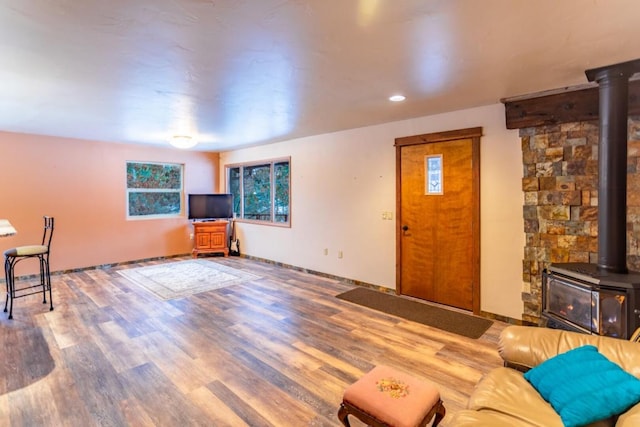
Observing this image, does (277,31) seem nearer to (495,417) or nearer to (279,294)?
(495,417)

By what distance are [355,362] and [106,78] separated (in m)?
3.17

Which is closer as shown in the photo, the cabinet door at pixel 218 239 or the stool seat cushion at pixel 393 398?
the stool seat cushion at pixel 393 398

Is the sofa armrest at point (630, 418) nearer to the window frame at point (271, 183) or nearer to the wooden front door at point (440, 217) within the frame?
the wooden front door at point (440, 217)

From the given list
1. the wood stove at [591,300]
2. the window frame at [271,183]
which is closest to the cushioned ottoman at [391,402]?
the wood stove at [591,300]

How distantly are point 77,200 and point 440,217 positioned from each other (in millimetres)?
6002

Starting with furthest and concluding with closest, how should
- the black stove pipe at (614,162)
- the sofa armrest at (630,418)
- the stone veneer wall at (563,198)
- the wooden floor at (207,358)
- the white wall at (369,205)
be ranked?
the white wall at (369,205) < the stone veneer wall at (563,198) < the black stove pipe at (614,162) < the wooden floor at (207,358) < the sofa armrest at (630,418)

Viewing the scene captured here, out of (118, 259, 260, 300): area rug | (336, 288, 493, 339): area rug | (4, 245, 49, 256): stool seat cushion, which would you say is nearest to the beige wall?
(118, 259, 260, 300): area rug

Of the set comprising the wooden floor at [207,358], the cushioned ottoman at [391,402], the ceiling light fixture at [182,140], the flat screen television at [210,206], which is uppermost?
the ceiling light fixture at [182,140]

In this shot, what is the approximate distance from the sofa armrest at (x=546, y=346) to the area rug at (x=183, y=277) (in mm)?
3936

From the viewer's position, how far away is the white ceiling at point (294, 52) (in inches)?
68.9

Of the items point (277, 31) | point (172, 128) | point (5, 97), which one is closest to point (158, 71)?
point (277, 31)

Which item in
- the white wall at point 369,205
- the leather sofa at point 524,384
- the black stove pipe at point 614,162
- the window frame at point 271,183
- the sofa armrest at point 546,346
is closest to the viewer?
the leather sofa at point 524,384

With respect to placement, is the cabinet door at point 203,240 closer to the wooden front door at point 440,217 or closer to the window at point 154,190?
the window at point 154,190

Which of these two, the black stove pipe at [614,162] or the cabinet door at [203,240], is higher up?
the black stove pipe at [614,162]
